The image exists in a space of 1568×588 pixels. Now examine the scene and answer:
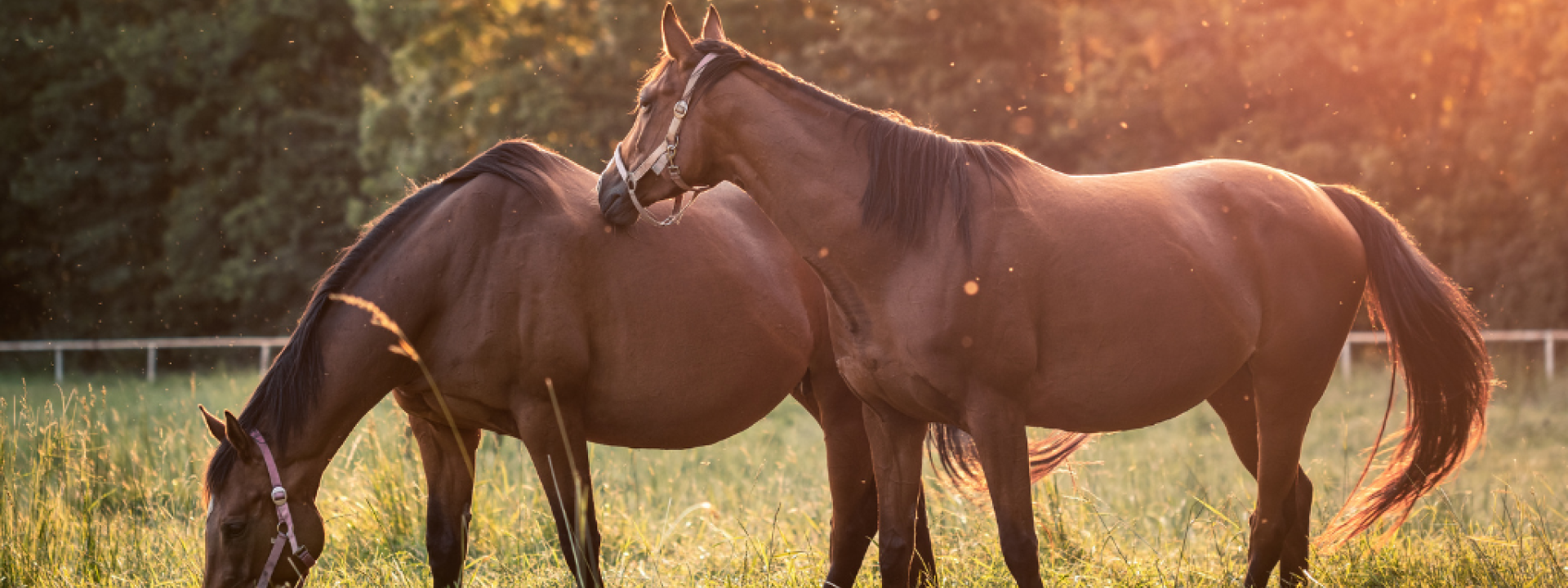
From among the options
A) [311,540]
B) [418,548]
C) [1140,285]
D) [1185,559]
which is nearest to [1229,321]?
[1140,285]

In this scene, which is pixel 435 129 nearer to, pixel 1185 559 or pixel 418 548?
pixel 418 548

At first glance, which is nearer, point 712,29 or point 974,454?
point 712,29

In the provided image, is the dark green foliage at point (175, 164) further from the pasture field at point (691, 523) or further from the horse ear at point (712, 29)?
the horse ear at point (712, 29)

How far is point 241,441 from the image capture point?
3.78 m

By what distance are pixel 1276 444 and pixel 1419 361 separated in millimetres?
930

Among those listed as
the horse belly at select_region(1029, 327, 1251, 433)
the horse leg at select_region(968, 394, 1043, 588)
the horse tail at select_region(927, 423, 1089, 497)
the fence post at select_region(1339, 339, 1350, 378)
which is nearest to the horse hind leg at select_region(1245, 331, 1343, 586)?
the horse belly at select_region(1029, 327, 1251, 433)

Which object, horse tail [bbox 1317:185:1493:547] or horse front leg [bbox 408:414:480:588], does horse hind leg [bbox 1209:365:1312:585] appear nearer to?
horse tail [bbox 1317:185:1493:547]

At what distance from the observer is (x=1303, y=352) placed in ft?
14.0

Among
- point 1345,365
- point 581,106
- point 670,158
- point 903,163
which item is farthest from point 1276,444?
point 581,106

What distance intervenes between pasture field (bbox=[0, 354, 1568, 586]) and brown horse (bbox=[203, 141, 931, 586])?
1.95 ft

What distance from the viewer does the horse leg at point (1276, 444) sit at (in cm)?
427

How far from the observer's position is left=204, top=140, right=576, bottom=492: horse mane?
12.7 feet

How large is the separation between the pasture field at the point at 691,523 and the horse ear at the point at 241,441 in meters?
1.04

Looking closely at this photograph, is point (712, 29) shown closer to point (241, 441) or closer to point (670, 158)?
point (670, 158)
